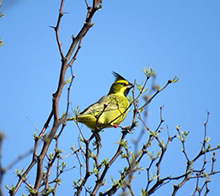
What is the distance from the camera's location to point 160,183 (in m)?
2.93

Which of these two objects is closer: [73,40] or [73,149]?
[73,40]

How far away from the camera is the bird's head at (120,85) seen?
24.3ft

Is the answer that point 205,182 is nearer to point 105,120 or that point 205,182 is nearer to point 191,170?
point 191,170

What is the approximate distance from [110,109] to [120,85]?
1.88 metres

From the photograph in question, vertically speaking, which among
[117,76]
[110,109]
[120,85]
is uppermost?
[117,76]

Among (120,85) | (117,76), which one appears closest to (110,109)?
(120,85)

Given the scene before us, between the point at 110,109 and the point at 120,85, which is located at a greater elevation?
the point at 120,85

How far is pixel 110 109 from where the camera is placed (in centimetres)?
559

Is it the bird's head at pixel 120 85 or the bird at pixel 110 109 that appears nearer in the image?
the bird at pixel 110 109

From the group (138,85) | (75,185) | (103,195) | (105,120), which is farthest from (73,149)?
(105,120)

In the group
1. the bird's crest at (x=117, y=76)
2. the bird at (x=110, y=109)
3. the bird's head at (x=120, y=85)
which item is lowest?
the bird at (x=110, y=109)

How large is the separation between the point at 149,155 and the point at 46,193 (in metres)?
0.90

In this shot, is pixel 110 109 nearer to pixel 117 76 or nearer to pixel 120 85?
pixel 120 85

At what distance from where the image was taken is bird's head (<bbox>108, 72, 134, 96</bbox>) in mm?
7402
